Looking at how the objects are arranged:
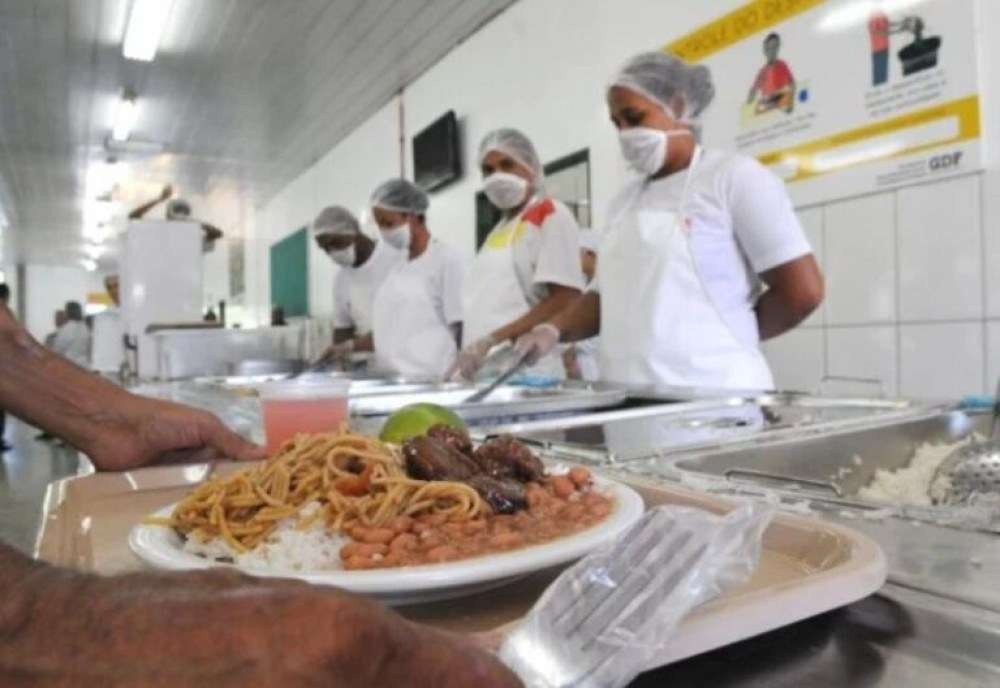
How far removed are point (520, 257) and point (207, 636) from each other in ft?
8.39

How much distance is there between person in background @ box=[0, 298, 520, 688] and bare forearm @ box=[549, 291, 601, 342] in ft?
6.28

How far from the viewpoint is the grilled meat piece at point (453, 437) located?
700mm

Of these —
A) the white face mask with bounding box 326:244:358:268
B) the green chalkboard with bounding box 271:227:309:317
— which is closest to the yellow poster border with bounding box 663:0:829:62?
the white face mask with bounding box 326:244:358:268

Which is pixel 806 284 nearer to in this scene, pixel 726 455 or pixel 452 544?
pixel 726 455

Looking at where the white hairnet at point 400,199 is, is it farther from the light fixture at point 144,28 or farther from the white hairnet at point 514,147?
the light fixture at point 144,28

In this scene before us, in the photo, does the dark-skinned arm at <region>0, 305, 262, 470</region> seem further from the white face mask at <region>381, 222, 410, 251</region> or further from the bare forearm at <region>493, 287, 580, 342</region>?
the white face mask at <region>381, 222, 410, 251</region>

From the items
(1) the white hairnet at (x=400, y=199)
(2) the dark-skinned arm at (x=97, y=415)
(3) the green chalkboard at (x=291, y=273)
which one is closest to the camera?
(2) the dark-skinned arm at (x=97, y=415)

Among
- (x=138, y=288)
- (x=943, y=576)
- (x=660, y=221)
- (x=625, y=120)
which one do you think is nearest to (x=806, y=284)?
(x=660, y=221)

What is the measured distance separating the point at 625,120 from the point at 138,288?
3280 millimetres

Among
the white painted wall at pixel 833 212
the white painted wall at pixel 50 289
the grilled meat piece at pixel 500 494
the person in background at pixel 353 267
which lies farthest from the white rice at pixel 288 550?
the white painted wall at pixel 50 289

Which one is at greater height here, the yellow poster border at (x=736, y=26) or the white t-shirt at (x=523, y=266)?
the yellow poster border at (x=736, y=26)

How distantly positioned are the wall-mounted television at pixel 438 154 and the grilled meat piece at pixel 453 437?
418 centimetres

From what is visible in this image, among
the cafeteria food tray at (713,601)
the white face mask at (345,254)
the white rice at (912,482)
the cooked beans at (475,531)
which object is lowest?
the white rice at (912,482)

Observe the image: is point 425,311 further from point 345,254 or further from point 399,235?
point 345,254
